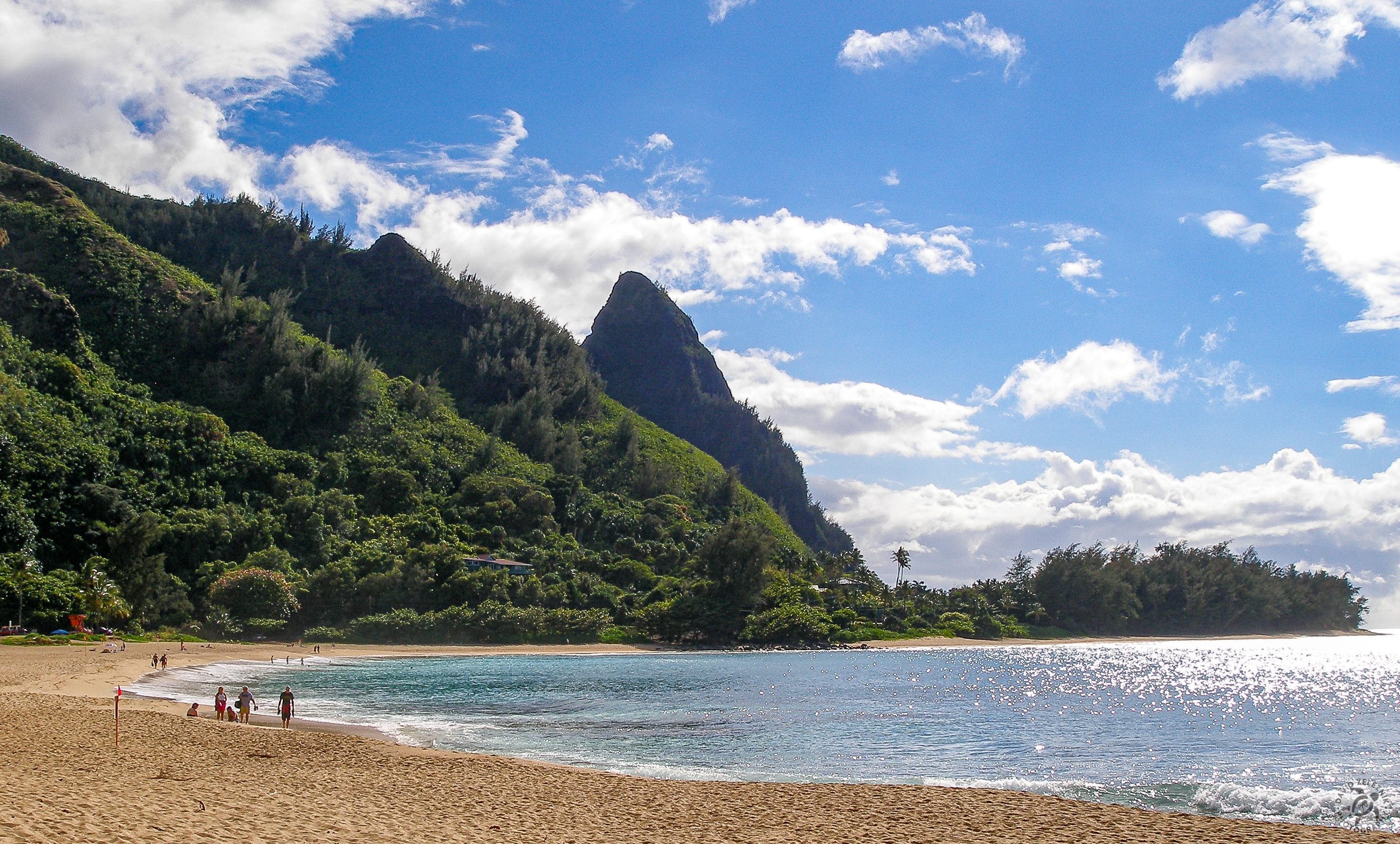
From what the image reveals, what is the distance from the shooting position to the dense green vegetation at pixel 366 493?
226 ft

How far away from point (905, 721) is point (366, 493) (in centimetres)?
7586

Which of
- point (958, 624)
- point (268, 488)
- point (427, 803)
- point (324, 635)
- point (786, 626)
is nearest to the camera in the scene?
point (427, 803)

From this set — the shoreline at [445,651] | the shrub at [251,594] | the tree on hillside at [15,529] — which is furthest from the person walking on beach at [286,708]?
the tree on hillside at [15,529]

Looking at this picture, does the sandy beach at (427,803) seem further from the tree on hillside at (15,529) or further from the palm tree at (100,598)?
the tree on hillside at (15,529)

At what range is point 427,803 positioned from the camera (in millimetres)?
15211

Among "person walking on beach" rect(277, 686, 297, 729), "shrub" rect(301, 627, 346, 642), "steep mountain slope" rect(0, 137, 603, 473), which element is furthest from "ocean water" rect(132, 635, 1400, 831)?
"steep mountain slope" rect(0, 137, 603, 473)

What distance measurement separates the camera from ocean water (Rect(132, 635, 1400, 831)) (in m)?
20.7

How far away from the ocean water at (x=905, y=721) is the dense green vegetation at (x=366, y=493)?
1311 cm

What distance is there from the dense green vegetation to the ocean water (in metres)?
13.1

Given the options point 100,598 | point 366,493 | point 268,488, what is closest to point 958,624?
point 366,493
